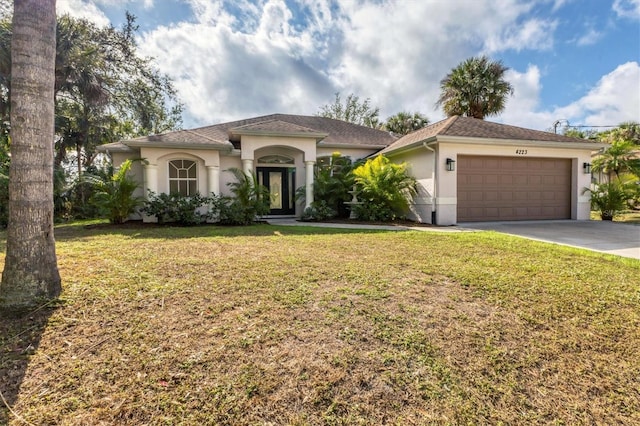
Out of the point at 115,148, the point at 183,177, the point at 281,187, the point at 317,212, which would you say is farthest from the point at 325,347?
the point at 115,148

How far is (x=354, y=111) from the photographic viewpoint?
31.2 m

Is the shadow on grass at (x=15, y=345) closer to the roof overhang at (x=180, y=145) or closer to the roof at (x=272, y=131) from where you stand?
the roof overhang at (x=180, y=145)

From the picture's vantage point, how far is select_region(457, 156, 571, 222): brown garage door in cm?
1120

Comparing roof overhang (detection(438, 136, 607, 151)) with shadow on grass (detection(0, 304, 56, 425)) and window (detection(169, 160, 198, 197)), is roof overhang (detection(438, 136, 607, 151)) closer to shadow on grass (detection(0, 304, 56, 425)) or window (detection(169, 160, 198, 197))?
window (detection(169, 160, 198, 197))

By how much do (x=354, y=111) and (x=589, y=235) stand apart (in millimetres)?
25466

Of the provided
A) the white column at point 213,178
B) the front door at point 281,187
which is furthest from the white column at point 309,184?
the white column at point 213,178

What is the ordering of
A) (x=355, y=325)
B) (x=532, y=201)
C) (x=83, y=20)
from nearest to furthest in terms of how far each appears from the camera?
(x=355, y=325) → (x=532, y=201) → (x=83, y=20)

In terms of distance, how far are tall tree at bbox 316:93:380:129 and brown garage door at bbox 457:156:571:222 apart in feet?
67.7

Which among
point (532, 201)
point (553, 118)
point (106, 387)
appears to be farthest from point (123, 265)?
point (553, 118)

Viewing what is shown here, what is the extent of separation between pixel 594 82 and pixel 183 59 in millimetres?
25593

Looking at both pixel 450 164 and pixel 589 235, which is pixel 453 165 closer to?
pixel 450 164

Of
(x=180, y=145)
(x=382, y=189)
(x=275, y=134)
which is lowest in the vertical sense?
(x=382, y=189)

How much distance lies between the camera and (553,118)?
32.3 m

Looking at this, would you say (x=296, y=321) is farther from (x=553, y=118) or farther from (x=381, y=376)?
(x=553, y=118)
